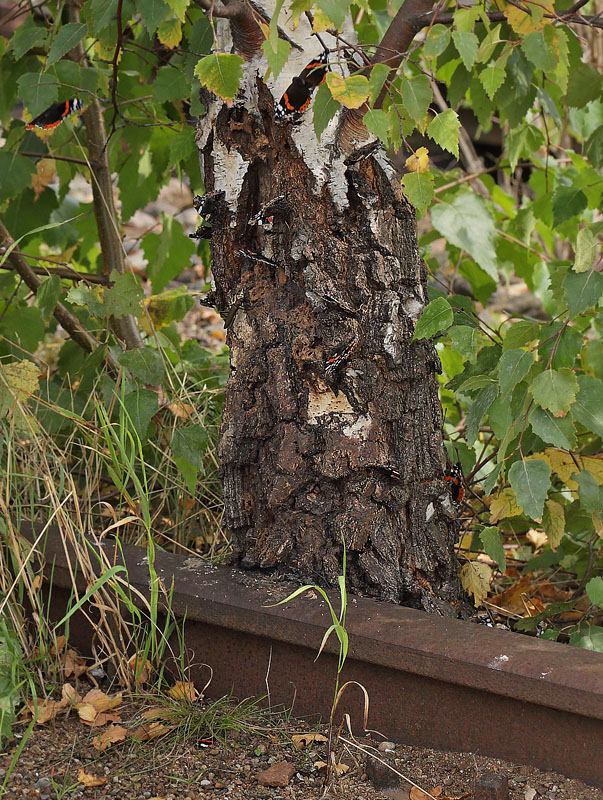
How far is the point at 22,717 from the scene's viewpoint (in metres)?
1.50

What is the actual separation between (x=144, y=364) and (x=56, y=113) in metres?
0.60

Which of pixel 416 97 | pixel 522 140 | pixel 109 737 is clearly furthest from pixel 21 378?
pixel 522 140

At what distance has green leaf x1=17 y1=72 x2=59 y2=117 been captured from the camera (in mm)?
1828

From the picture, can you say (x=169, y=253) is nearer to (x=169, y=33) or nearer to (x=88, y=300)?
(x=88, y=300)

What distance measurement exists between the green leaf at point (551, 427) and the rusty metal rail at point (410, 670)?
0.33 m

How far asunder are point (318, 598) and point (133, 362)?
680 millimetres

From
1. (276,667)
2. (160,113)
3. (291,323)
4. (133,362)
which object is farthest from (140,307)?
(276,667)

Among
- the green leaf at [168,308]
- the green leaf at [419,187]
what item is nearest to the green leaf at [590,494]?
Result: the green leaf at [419,187]

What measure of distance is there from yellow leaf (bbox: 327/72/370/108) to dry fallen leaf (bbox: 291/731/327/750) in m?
1.00

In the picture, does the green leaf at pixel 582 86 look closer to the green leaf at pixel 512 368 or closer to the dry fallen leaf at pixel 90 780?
the green leaf at pixel 512 368

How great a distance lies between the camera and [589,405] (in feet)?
4.79

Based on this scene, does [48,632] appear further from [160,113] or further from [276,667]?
[160,113]

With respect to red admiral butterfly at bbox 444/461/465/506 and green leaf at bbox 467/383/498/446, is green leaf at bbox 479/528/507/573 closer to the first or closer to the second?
red admiral butterfly at bbox 444/461/465/506

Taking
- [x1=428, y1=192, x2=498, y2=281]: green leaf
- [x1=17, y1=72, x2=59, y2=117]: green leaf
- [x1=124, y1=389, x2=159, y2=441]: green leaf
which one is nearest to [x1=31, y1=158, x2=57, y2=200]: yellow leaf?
[x1=17, y1=72, x2=59, y2=117]: green leaf
